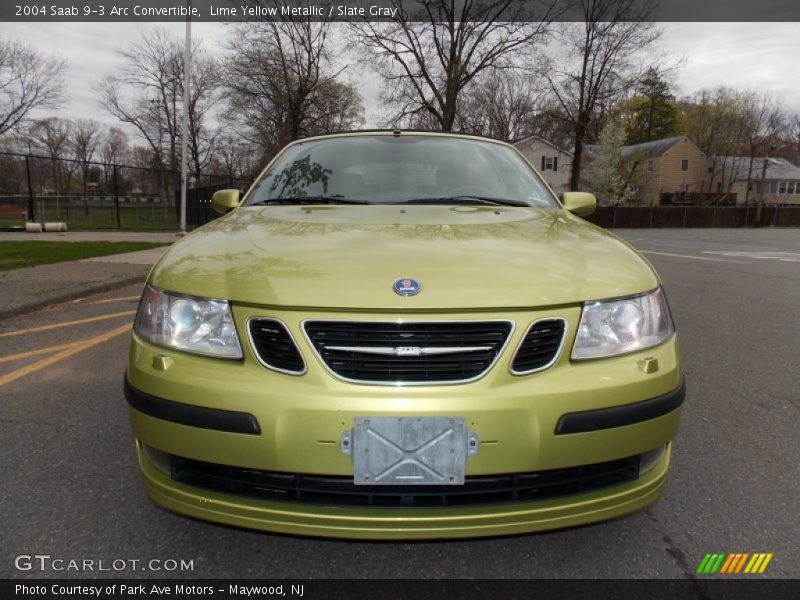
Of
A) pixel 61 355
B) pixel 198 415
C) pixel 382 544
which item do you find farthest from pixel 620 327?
pixel 61 355

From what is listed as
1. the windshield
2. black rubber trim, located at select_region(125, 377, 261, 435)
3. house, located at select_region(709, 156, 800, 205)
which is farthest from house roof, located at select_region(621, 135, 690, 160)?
black rubber trim, located at select_region(125, 377, 261, 435)

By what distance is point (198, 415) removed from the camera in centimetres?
167

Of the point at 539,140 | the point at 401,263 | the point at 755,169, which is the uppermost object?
the point at 539,140

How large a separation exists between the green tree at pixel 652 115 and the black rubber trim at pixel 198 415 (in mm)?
71248

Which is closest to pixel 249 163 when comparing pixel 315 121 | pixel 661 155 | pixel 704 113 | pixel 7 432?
pixel 315 121

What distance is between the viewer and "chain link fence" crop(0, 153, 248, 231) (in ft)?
55.8

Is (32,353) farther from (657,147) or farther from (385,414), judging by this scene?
(657,147)

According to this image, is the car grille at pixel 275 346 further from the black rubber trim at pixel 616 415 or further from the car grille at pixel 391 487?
the black rubber trim at pixel 616 415

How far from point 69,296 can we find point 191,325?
558cm

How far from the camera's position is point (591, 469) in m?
1.73

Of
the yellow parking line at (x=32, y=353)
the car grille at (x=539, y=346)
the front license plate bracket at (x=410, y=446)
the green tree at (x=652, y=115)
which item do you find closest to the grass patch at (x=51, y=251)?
the yellow parking line at (x=32, y=353)

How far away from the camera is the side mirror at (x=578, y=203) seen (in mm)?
3139
